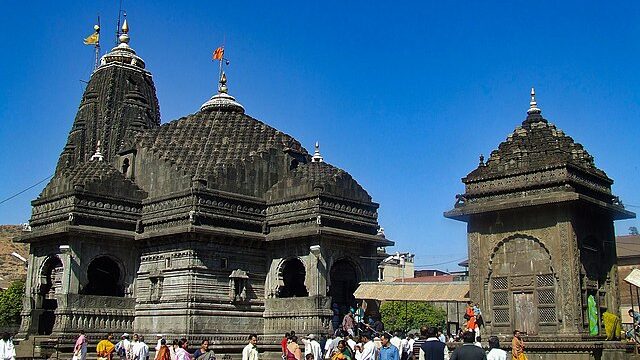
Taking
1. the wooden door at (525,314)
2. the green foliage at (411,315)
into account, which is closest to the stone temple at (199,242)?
the wooden door at (525,314)

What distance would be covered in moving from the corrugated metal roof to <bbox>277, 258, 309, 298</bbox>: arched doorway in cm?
475

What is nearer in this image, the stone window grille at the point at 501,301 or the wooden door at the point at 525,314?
the wooden door at the point at 525,314

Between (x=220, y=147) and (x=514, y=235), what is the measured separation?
16988 millimetres

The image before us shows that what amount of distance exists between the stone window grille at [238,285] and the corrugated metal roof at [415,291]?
15.7 ft

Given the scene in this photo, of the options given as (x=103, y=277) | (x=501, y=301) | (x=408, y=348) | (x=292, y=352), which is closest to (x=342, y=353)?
(x=292, y=352)

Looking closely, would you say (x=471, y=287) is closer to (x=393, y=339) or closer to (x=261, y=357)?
(x=393, y=339)

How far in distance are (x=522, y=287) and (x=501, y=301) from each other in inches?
29.0

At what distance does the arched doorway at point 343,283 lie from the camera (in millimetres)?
31844

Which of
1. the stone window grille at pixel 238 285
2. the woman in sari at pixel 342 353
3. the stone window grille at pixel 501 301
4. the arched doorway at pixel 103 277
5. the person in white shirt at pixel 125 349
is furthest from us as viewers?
the arched doorway at pixel 103 277

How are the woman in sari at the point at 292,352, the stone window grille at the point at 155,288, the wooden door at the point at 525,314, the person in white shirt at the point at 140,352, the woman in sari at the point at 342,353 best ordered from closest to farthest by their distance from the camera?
the woman in sari at the point at 342,353 → the woman in sari at the point at 292,352 → the wooden door at the point at 525,314 → the person in white shirt at the point at 140,352 → the stone window grille at the point at 155,288

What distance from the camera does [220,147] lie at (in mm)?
34375

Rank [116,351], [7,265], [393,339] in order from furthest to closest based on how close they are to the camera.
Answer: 1. [7,265]
2. [116,351]
3. [393,339]

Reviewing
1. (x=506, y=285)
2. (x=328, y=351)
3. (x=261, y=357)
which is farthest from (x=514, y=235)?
(x=261, y=357)

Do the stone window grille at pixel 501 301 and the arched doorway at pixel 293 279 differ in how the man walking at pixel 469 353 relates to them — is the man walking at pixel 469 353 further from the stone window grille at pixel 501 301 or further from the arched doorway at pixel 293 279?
the arched doorway at pixel 293 279
